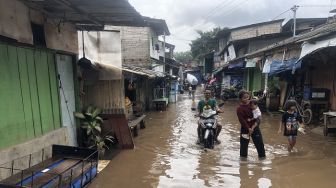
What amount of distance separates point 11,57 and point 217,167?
4872 millimetres

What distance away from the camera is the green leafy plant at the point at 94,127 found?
846 cm

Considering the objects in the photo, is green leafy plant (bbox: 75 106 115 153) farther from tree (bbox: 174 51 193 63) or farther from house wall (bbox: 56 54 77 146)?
tree (bbox: 174 51 193 63)

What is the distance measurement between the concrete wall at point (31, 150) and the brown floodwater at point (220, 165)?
4.21 feet

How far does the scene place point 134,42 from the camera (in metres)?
25.1

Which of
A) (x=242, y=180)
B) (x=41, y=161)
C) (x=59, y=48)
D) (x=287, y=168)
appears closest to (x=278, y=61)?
(x=287, y=168)

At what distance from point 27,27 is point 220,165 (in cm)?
508

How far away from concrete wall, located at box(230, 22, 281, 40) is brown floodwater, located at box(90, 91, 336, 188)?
22.6m

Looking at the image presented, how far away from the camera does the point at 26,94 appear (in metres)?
6.20

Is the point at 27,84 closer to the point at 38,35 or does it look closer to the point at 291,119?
the point at 38,35

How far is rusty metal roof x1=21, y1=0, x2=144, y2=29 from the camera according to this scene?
5.70 m

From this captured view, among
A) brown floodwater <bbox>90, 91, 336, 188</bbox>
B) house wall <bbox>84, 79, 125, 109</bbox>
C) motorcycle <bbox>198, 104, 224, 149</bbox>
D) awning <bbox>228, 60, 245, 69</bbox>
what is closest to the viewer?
brown floodwater <bbox>90, 91, 336, 188</bbox>

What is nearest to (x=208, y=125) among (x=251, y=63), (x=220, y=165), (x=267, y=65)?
(x=220, y=165)

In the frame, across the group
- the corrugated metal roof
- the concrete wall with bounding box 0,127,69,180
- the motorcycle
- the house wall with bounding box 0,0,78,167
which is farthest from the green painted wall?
the corrugated metal roof

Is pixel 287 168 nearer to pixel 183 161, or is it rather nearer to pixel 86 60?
pixel 183 161
